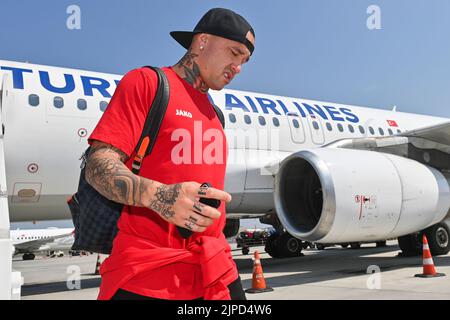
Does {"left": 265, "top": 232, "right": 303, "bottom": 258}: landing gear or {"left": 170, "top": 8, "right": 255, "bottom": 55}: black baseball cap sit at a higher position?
{"left": 170, "top": 8, "right": 255, "bottom": 55}: black baseball cap

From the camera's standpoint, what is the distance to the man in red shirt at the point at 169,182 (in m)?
1.19

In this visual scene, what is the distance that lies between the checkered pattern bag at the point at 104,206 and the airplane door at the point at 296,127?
7.45 metres

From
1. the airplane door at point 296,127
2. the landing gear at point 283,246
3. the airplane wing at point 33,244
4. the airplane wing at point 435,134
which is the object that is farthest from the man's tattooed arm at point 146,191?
the airplane wing at point 33,244

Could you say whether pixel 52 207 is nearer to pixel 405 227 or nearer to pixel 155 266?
pixel 405 227

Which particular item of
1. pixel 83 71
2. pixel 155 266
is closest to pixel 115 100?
pixel 155 266

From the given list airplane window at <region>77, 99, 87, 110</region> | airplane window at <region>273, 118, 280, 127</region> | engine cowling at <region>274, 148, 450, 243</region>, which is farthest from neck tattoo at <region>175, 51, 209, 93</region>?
airplane window at <region>273, 118, 280, 127</region>

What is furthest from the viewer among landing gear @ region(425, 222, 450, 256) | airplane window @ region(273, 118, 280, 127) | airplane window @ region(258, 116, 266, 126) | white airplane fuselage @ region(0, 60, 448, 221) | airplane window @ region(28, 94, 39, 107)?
landing gear @ region(425, 222, 450, 256)

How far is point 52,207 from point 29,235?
42.8 meters

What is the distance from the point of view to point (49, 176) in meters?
6.28

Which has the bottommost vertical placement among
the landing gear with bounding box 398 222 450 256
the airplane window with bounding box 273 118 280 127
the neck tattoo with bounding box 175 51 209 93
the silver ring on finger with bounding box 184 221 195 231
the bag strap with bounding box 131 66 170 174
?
the landing gear with bounding box 398 222 450 256

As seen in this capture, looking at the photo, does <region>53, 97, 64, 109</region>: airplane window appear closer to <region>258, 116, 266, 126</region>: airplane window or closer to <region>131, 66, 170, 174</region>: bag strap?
<region>258, 116, 266, 126</region>: airplane window

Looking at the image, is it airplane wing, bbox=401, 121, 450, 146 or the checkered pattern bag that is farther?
airplane wing, bbox=401, 121, 450, 146

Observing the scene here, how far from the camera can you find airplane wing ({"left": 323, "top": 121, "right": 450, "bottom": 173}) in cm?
734

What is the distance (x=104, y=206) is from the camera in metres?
1.33
